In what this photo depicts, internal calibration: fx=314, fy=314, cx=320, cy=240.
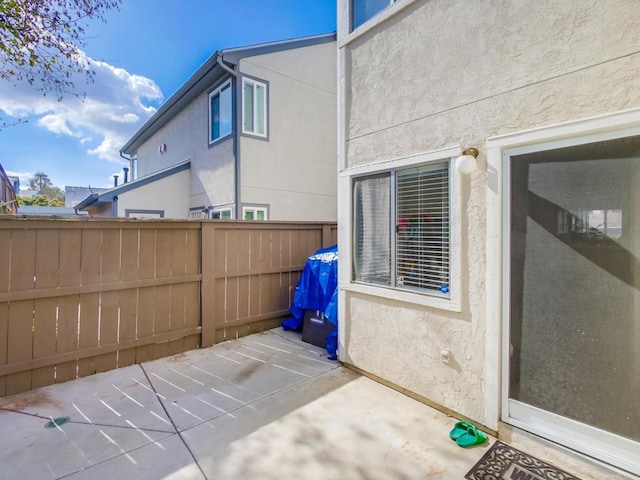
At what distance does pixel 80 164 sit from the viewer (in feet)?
121

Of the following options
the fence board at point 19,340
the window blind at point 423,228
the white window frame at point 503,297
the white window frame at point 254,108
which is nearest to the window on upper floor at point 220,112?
the white window frame at point 254,108

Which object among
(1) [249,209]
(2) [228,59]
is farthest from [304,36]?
(1) [249,209]

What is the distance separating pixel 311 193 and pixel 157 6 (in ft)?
16.8

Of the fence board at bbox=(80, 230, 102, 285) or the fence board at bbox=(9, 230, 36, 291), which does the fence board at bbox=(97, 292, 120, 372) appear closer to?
the fence board at bbox=(80, 230, 102, 285)

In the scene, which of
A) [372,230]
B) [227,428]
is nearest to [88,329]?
[227,428]

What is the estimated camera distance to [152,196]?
8.73 meters

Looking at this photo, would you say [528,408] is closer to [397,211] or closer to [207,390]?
[397,211]

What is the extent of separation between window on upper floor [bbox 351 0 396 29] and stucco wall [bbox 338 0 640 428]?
0.13 metres

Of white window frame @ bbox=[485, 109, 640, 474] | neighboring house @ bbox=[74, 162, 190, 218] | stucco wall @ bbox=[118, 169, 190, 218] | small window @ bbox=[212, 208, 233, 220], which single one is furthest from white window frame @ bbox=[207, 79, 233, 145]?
white window frame @ bbox=[485, 109, 640, 474]

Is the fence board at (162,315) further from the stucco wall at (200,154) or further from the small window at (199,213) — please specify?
the small window at (199,213)

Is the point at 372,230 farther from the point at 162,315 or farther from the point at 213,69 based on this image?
the point at 213,69

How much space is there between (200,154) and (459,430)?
8725mm

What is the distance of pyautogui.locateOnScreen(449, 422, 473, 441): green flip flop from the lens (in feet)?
8.50

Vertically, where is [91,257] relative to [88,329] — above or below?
above
